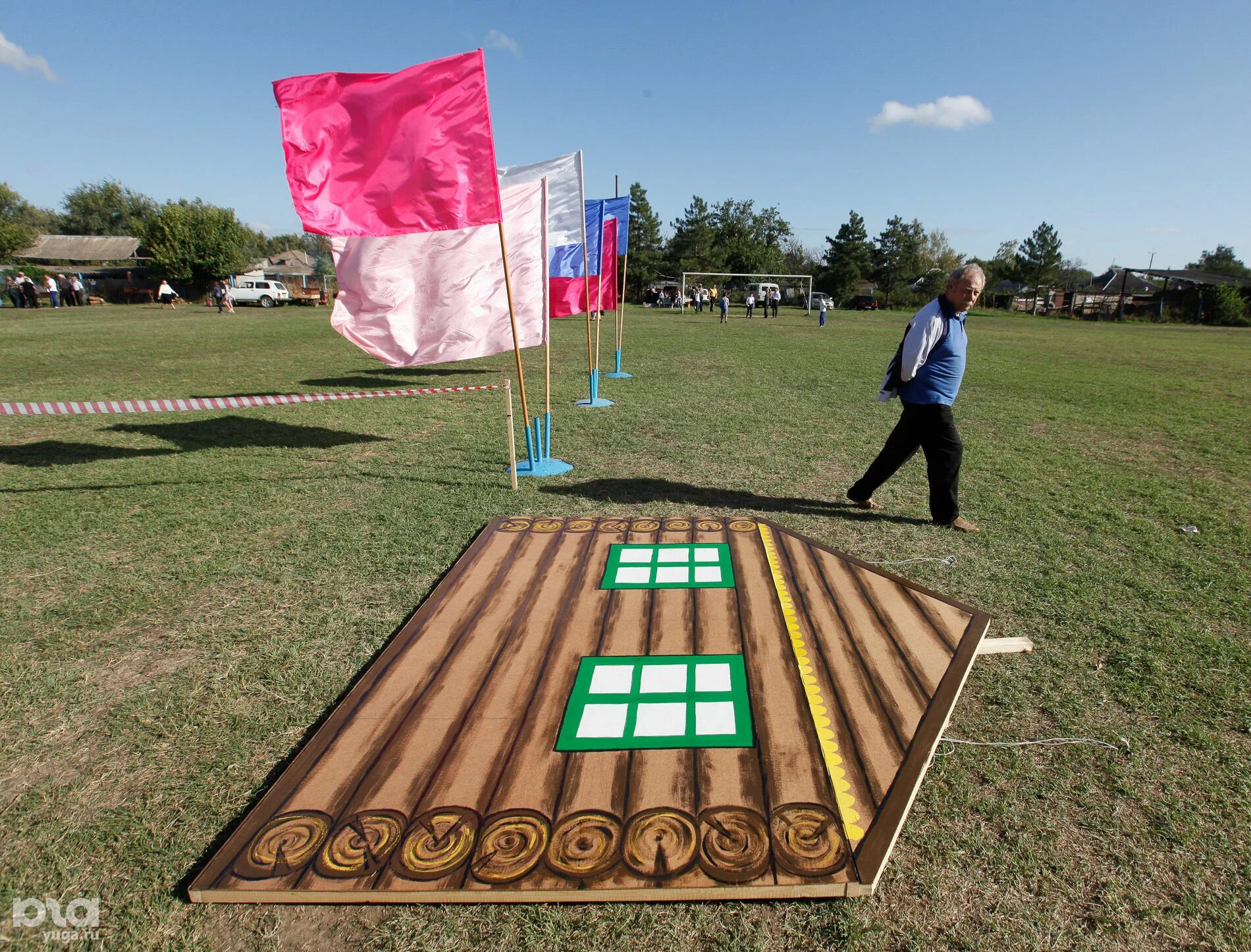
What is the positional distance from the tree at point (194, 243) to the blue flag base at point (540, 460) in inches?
1964

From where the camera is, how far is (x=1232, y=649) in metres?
3.51

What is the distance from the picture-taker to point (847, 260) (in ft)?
197

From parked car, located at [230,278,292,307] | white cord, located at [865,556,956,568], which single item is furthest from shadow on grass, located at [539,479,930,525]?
parked car, located at [230,278,292,307]

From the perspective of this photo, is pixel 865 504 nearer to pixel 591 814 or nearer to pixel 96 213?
pixel 591 814

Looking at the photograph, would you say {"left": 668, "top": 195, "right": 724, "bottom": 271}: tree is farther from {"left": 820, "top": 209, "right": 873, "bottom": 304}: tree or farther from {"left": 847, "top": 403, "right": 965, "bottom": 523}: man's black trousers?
{"left": 847, "top": 403, "right": 965, "bottom": 523}: man's black trousers

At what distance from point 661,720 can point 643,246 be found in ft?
212

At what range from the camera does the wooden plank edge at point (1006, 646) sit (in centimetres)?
338

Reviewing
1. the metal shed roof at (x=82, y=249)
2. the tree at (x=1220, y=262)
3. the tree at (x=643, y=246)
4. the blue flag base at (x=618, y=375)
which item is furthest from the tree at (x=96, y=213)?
the tree at (x=1220, y=262)

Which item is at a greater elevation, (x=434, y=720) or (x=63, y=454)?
(x=63, y=454)

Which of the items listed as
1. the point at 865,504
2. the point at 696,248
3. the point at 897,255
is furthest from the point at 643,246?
the point at 865,504

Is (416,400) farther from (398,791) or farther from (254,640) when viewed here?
(398,791)

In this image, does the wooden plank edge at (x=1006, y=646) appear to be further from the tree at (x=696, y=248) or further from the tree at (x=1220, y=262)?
the tree at (x=1220, y=262)

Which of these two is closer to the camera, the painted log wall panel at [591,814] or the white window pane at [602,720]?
the painted log wall panel at [591,814]

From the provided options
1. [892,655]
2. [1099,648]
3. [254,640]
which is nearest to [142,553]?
[254,640]
